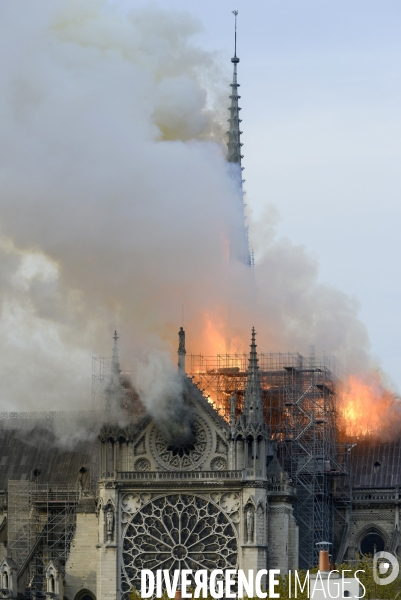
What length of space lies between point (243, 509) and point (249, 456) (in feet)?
9.02

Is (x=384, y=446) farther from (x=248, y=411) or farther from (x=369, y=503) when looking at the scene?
(x=248, y=411)

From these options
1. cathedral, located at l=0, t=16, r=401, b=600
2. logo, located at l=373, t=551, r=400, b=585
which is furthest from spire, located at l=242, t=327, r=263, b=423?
logo, located at l=373, t=551, r=400, b=585

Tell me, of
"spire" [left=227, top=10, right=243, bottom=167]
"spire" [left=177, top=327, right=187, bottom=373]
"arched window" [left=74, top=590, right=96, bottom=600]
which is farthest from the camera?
"spire" [left=227, top=10, right=243, bottom=167]

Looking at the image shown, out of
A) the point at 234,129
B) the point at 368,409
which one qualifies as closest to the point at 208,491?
the point at 368,409

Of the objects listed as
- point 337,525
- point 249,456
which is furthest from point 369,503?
point 249,456

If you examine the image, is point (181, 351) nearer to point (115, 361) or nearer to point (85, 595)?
point (115, 361)

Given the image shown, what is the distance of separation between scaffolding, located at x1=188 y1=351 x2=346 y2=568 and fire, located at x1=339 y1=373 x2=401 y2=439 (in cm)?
444

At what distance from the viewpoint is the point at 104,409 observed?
125062mm

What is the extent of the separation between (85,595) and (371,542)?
645 inches

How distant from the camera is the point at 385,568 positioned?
11738 cm

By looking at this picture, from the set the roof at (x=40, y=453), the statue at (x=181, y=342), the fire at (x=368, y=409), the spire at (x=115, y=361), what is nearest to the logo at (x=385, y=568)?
the fire at (x=368, y=409)

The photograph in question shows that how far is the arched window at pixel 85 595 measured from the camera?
12538 centimetres

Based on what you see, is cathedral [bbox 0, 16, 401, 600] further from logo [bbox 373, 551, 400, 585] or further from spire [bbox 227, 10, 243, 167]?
spire [bbox 227, 10, 243, 167]

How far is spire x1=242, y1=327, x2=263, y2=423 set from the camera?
4823 inches
